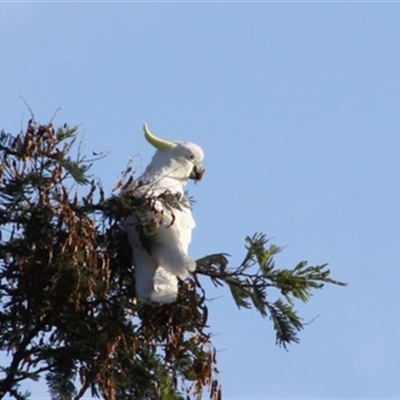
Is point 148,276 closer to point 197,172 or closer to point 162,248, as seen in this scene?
point 162,248

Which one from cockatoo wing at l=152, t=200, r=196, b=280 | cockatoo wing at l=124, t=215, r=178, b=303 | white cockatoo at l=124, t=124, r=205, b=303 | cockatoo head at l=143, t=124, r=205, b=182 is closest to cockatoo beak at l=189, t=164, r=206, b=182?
cockatoo head at l=143, t=124, r=205, b=182

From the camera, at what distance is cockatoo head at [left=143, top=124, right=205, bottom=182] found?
6562 millimetres

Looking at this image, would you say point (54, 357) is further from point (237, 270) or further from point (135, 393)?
point (237, 270)

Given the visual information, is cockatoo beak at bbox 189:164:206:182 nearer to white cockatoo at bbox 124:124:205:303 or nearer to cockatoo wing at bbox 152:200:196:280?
white cockatoo at bbox 124:124:205:303

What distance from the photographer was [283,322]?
Answer: 601 centimetres

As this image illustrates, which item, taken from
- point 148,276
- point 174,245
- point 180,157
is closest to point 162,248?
point 174,245

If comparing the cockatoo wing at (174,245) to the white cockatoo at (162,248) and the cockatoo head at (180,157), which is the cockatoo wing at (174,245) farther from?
the cockatoo head at (180,157)

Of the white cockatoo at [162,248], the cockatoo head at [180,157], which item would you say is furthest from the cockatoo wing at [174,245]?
the cockatoo head at [180,157]

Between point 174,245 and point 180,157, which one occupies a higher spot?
point 180,157

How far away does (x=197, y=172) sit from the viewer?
264 inches

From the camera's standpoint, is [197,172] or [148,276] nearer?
[148,276]

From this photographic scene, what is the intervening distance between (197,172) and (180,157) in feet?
0.46

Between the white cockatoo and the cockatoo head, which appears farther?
the cockatoo head

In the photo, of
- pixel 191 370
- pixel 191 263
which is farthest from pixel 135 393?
pixel 191 263
